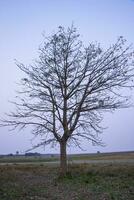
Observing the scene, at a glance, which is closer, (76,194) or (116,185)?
(76,194)

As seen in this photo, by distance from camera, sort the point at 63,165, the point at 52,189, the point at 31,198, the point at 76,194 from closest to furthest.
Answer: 1. the point at 31,198
2. the point at 76,194
3. the point at 52,189
4. the point at 63,165

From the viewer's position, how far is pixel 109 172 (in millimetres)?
25156

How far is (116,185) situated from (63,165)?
275 inches

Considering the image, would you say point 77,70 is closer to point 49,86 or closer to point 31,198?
point 49,86

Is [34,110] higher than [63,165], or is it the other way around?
[34,110]

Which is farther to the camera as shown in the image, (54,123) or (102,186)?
(54,123)

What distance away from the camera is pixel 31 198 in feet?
46.8

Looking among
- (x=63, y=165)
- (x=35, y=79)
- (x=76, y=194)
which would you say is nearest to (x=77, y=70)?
(x=35, y=79)

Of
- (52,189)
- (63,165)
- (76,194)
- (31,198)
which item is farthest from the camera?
(63,165)

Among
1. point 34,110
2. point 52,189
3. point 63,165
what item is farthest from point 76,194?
point 34,110

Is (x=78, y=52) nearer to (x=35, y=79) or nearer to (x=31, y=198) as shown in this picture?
(x=35, y=79)

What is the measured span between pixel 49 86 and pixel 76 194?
1103 centimetres

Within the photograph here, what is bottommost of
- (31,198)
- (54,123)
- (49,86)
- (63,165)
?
(31,198)

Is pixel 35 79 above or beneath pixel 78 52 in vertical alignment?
beneath
